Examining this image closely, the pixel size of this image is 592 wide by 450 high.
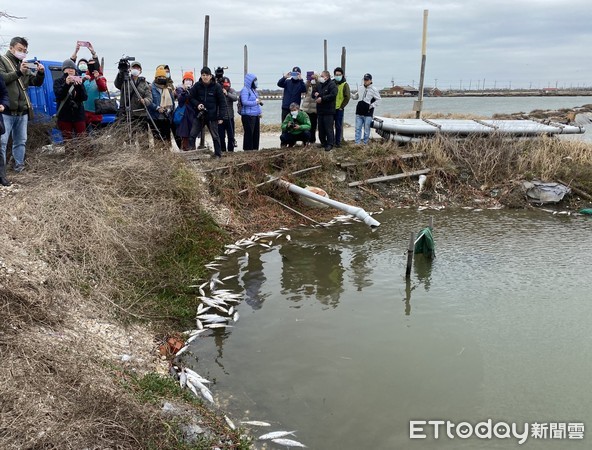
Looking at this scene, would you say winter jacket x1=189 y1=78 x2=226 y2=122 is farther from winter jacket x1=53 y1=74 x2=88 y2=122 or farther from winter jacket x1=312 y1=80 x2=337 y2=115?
winter jacket x1=312 y1=80 x2=337 y2=115

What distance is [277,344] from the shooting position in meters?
6.54

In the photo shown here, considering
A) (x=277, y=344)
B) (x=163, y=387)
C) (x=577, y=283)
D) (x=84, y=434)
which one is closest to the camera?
(x=84, y=434)

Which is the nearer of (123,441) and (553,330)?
(123,441)

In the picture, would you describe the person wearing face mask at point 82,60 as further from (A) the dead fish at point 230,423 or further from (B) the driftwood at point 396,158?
(A) the dead fish at point 230,423

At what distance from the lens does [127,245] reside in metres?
8.17

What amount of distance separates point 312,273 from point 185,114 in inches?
236

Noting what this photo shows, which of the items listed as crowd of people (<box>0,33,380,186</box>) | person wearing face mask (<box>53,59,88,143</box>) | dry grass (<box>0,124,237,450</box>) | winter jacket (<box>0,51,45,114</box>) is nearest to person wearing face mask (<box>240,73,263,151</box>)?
crowd of people (<box>0,33,380,186</box>)

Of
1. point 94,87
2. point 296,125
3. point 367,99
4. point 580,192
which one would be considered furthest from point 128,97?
point 580,192

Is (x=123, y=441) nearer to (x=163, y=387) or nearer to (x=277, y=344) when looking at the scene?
(x=163, y=387)

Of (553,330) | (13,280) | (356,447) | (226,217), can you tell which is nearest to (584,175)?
(553,330)

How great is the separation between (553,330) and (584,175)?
9.59m

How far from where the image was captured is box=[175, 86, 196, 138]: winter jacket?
1252 cm

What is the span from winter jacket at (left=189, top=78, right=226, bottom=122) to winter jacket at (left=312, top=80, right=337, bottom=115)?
2.96m

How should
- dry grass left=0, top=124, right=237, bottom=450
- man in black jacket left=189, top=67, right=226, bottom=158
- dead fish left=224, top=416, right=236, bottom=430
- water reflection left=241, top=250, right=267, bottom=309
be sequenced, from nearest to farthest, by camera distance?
dry grass left=0, top=124, right=237, bottom=450
dead fish left=224, top=416, right=236, bottom=430
water reflection left=241, top=250, right=267, bottom=309
man in black jacket left=189, top=67, right=226, bottom=158
